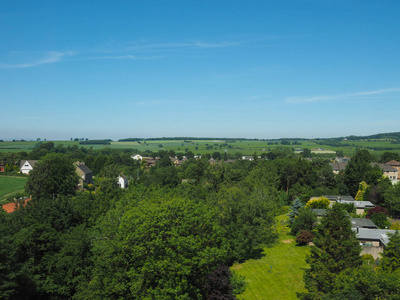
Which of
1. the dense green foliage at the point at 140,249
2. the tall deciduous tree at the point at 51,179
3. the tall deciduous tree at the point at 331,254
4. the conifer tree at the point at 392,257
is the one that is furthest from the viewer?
the tall deciduous tree at the point at 51,179

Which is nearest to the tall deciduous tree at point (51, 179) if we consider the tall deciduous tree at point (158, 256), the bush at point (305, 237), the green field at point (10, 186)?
the green field at point (10, 186)

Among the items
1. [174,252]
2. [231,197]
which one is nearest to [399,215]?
[231,197]

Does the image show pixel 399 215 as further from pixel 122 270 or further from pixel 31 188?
pixel 31 188

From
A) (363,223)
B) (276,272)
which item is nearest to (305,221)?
(363,223)

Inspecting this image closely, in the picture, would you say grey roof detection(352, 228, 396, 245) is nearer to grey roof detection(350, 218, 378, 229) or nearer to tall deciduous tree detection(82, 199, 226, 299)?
grey roof detection(350, 218, 378, 229)

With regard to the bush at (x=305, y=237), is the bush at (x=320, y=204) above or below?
above

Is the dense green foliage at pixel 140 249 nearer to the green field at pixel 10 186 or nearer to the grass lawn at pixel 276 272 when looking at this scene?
the grass lawn at pixel 276 272

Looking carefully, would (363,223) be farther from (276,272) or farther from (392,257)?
(392,257)
